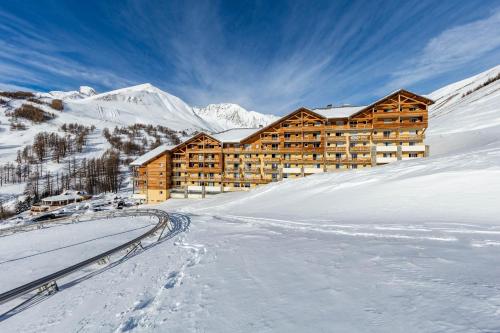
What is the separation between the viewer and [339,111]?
132 feet

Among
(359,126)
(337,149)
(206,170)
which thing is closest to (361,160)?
(337,149)

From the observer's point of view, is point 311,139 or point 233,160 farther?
point 233,160

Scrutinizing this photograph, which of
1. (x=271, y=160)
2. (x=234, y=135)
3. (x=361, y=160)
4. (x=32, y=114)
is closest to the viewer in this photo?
(x=361, y=160)

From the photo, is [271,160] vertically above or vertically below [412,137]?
below

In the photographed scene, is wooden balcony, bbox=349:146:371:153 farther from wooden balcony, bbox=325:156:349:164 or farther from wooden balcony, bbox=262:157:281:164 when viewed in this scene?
wooden balcony, bbox=262:157:281:164

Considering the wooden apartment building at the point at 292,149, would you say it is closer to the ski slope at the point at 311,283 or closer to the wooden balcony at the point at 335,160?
the wooden balcony at the point at 335,160

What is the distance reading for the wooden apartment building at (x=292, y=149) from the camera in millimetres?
35344

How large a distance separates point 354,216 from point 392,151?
29795 millimetres

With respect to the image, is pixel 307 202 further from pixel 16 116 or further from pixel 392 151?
pixel 16 116

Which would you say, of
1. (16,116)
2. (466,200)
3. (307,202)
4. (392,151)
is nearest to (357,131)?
(392,151)

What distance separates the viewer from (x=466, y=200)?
11.0 meters

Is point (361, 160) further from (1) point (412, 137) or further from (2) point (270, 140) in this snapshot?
(2) point (270, 140)

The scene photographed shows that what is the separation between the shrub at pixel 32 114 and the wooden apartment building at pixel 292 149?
17727cm

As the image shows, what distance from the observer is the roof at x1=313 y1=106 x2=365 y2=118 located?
38000mm
